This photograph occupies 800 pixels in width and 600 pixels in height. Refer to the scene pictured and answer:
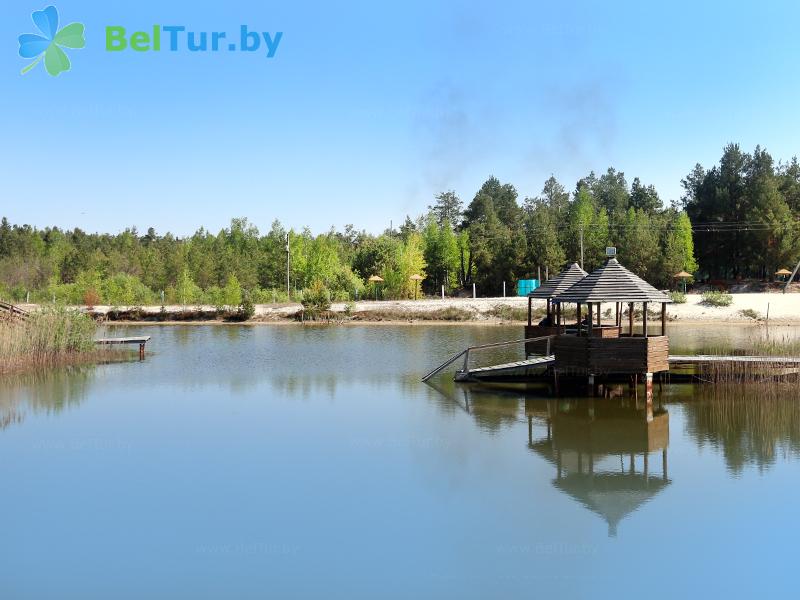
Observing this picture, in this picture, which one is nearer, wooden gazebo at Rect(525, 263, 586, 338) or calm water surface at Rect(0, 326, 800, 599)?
calm water surface at Rect(0, 326, 800, 599)

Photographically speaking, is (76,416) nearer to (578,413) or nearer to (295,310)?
(578,413)

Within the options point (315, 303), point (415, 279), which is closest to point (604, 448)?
point (315, 303)

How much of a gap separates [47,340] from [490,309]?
30.0 meters

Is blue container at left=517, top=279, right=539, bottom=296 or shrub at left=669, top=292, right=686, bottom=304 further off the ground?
blue container at left=517, top=279, right=539, bottom=296

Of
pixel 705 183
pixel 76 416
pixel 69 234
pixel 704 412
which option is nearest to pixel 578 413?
pixel 704 412

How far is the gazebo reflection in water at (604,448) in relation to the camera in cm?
1237

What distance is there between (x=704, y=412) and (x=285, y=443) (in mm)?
9884

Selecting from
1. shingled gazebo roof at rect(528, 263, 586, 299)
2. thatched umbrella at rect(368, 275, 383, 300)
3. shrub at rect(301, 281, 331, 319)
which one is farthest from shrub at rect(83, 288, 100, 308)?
shingled gazebo roof at rect(528, 263, 586, 299)

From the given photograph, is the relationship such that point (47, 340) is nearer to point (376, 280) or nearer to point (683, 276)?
point (376, 280)

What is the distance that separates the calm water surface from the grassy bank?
120 inches

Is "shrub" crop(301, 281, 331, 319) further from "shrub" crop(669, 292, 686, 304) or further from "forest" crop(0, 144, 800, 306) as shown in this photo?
"shrub" crop(669, 292, 686, 304)

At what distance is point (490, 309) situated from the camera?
50.6m

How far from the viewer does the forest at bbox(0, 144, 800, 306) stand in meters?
61.0

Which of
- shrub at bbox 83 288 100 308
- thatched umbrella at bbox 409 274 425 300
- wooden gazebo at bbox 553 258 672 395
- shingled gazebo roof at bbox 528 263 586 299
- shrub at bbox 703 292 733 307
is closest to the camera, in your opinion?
wooden gazebo at bbox 553 258 672 395
